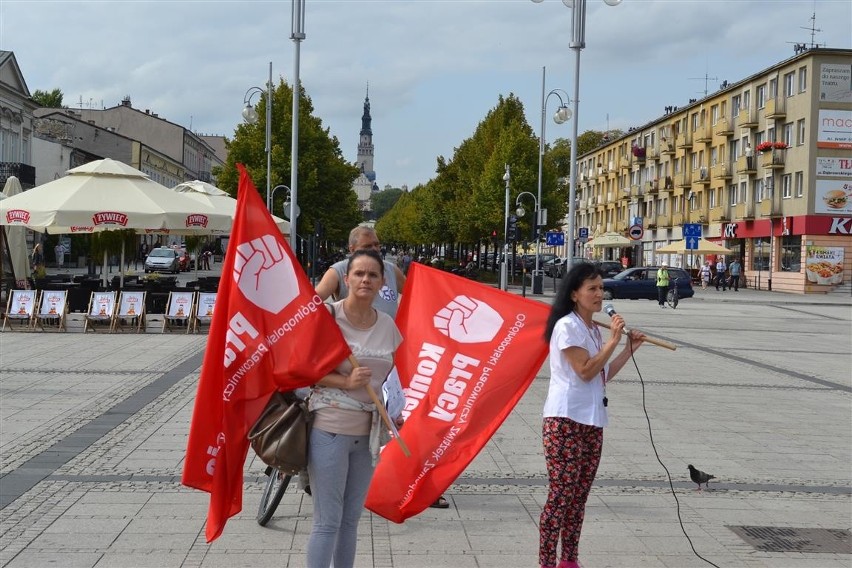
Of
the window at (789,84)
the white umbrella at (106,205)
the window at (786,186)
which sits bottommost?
the white umbrella at (106,205)

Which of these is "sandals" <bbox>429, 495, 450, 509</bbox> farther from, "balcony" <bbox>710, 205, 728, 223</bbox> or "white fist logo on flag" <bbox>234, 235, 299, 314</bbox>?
"balcony" <bbox>710, 205, 728, 223</bbox>

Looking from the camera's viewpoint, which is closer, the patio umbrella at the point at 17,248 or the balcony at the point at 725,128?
the patio umbrella at the point at 17,248

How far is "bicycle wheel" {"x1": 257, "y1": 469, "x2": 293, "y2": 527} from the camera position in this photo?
6.11m

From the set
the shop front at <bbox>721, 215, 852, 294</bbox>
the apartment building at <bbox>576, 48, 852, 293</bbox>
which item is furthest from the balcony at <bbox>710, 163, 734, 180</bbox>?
the shop front at <bbox>721, 215, 852, 294</bbox>

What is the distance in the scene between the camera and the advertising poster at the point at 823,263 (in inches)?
2052

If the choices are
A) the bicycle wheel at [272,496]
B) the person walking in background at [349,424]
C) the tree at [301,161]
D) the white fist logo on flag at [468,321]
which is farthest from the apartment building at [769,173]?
the person walking in background at [349,424]

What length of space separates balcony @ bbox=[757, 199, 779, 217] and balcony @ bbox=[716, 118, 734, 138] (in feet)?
24.7

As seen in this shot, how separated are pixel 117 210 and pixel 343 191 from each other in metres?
44.1

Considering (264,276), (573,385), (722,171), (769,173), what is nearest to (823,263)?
(769,173)

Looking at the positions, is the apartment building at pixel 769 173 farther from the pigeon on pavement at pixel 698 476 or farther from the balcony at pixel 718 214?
the pigeon on pavement at pixel 698 476

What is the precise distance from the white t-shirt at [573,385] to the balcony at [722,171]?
207ft

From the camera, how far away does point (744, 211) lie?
61.6 meters

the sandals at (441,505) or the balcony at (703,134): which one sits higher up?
the balcony at (703,134)

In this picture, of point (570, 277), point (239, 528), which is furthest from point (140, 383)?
point (570, 277)
